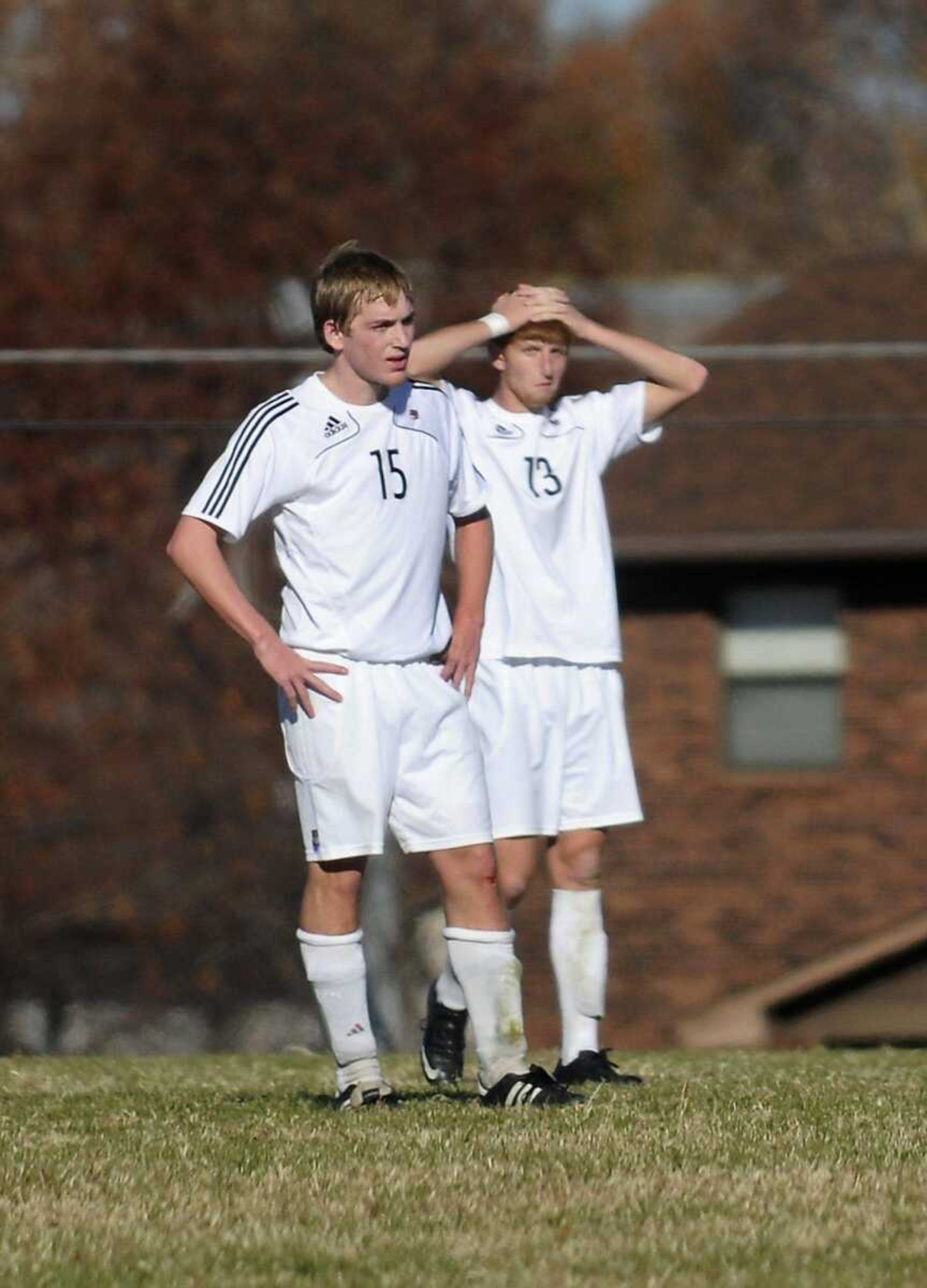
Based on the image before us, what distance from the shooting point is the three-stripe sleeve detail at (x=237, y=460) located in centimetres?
595

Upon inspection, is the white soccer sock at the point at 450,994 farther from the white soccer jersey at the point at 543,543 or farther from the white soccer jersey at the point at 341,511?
the white soccer jersey at the point at 341,511

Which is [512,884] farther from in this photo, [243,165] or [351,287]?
[243,165]

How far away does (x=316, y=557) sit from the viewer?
6016 millimetres

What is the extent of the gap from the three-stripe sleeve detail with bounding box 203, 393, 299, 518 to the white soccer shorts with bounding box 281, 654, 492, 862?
45 cm

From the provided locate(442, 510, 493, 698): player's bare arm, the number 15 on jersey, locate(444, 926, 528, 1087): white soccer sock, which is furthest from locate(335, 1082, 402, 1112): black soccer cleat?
the number 15 on jersey

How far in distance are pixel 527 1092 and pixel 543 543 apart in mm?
1564

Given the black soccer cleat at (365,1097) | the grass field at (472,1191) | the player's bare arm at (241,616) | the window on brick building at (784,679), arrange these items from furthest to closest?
1. the window on brick building at (784,679)
2. the black soccer cleat at (365,1097)
3. the player's bare arm at (241,616)
4. the grass field at (472,1191)

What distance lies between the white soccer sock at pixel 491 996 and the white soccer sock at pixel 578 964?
26.8 inches

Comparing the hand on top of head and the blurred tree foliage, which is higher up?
the blurred tree foliage

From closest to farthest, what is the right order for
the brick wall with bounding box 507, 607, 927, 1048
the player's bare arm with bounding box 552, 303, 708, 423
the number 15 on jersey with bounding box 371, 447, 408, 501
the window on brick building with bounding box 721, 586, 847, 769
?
the number 15 on jersey with bounding box 371, 447, 408, 501, the player's bare arm with bounding box 552, 303, 708, 423, the brick wall with bounding box 507, 607, 927, 1048, the window on brick building with bounding box 721, 586, 847, 769

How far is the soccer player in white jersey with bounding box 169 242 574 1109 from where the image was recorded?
5.98 meters

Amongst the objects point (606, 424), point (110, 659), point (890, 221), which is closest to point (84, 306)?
point (110, 659)

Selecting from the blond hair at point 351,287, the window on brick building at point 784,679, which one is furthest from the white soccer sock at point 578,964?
the window on brick building at point 784,679

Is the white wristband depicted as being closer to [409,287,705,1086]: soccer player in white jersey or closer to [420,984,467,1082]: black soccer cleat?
[409,287,705,1086]: soccer player in white jersey
